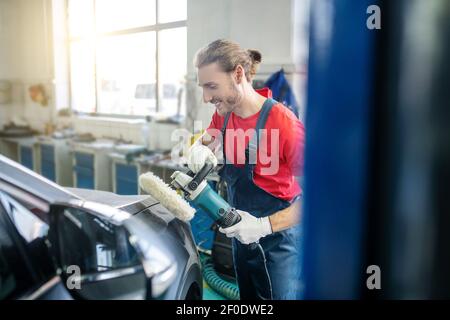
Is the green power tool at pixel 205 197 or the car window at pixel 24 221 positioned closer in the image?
the car window at pixel 24 221

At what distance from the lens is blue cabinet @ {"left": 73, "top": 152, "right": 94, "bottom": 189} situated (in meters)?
1.37

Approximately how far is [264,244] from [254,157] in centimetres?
29

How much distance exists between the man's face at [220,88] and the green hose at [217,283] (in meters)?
0.52

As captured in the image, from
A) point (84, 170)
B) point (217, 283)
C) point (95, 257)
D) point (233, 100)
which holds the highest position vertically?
point (233, 100)

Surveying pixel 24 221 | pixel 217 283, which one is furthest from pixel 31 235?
pixel 217 283

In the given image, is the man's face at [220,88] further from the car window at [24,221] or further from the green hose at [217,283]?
the car window at [24,221]

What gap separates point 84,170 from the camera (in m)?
1.44

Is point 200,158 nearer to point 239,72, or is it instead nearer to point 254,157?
point 254,157

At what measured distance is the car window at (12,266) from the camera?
1.12 metres

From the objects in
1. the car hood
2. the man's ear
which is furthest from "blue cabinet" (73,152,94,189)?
the man's ear

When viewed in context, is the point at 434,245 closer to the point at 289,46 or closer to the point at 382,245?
the point at 382,245

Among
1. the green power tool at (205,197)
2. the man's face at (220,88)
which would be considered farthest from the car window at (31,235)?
the man's face at (220,88)

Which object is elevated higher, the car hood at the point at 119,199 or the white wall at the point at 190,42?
the white wall at the point at 190,42
